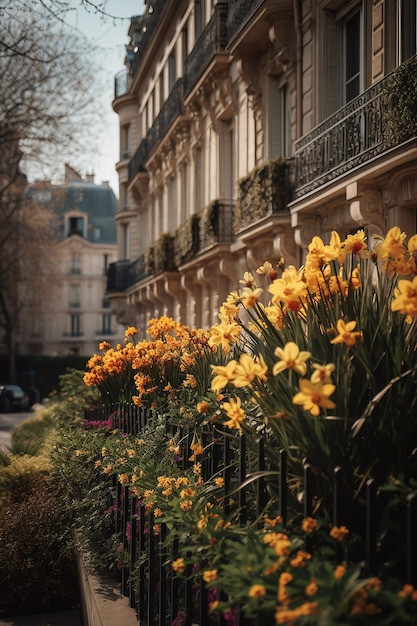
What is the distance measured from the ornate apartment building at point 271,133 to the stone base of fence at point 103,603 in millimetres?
6717

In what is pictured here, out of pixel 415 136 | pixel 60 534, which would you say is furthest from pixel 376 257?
pixel 415 136

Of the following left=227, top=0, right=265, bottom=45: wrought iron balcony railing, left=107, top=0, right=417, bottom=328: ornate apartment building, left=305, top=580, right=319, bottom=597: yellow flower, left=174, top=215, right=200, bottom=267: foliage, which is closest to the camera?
left=305, top=580, right=319, bottom=597: yellow flower

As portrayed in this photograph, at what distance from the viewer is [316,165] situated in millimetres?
13414

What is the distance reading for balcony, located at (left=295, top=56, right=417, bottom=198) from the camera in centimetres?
1023

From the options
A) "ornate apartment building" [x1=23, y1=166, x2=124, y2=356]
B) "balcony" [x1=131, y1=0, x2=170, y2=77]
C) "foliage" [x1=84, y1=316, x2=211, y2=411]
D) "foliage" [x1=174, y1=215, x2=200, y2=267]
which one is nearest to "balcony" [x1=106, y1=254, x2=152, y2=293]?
→ "balcony" [x1=131, y1=0, x2=170, y2=77]

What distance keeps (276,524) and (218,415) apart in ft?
4.00

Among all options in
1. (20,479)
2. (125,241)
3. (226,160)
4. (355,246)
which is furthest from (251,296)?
(125,241)

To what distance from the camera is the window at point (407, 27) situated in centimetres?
1083

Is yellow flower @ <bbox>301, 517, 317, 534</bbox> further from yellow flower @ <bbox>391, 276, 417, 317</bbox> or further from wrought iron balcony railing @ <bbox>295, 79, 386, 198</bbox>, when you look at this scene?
wrought iron balcony railing @ <bbox>295, 79, 386, 198</bbox>

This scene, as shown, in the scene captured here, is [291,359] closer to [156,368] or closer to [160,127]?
[156,368]

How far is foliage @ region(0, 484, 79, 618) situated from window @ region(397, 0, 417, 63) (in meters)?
7.61

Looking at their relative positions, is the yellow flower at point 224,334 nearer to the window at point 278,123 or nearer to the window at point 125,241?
the window at point 278,123

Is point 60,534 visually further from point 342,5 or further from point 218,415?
point 342,5

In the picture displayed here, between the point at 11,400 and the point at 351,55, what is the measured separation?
3334 cm
